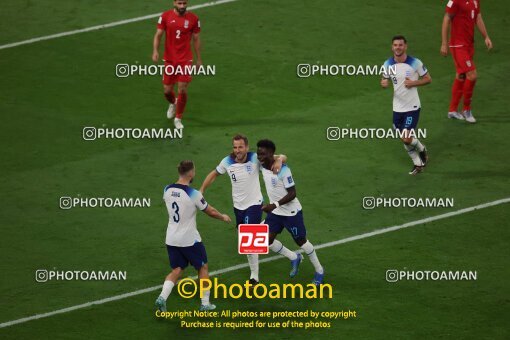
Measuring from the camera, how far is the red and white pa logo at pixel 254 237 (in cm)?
1753

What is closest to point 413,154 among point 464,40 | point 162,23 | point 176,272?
point 464,40

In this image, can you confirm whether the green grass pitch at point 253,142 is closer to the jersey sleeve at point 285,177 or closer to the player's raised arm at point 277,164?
the jersey sleeve at point 285,177

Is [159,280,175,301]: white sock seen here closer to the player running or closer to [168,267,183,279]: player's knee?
[168,267,183,279]: player's knee

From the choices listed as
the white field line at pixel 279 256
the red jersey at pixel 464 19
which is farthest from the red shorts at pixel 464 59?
the white field line at pixel 279 256

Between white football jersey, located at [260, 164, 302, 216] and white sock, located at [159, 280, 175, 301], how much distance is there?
2067mm

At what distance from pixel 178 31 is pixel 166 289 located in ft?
23.5

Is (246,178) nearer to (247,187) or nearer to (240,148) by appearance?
(247,187)

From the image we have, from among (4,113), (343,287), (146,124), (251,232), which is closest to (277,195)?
(251,232)

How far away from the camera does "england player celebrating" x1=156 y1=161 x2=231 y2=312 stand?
16.6 meters

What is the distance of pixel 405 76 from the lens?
2083 centimetres

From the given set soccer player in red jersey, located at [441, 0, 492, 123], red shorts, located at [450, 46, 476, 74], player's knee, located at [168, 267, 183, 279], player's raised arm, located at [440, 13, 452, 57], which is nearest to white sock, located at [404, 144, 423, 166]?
player's raised arm, located at [440, 13, 452, 57]

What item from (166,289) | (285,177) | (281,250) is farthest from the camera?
(281,250)

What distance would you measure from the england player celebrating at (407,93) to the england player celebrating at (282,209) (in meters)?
4.18

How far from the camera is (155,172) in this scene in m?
21.3
